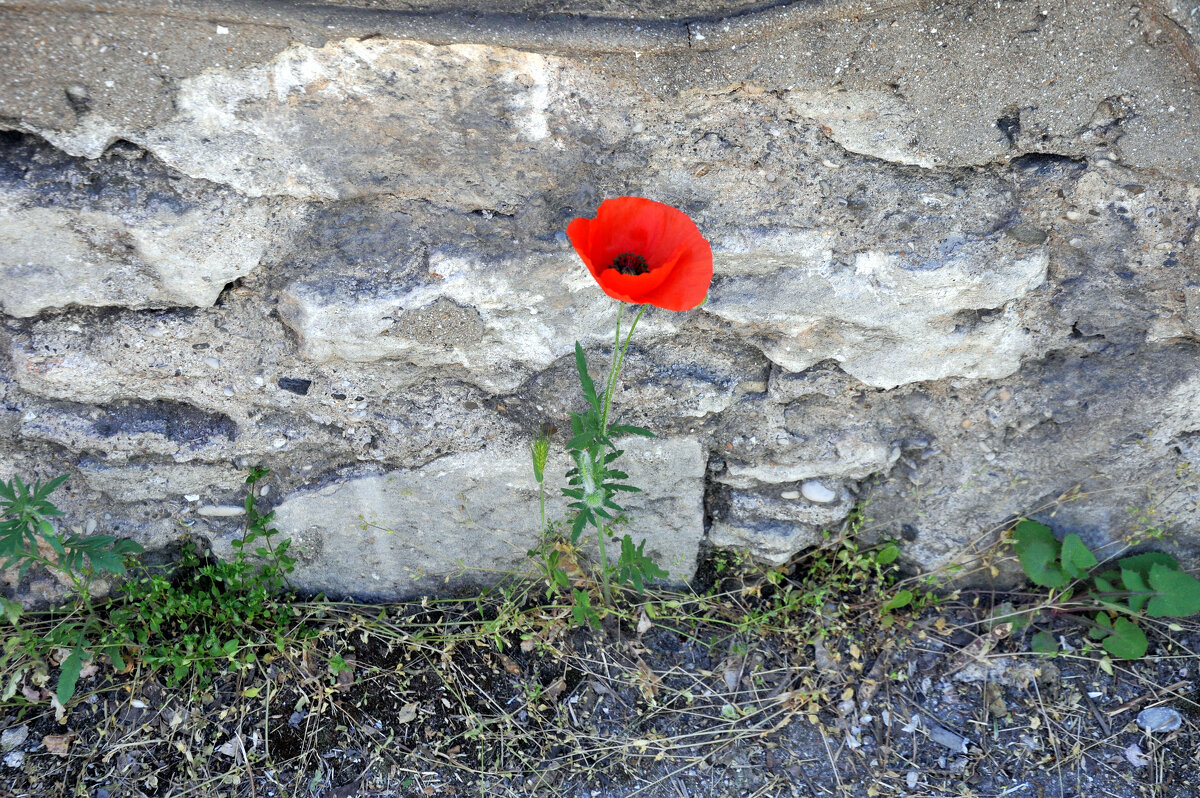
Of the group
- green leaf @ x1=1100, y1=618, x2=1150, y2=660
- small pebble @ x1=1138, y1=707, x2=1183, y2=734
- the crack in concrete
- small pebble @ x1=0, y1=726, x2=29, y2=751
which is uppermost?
the crack in concrete

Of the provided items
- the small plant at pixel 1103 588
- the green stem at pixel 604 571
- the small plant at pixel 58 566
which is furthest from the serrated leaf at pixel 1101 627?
the small plant at pixel 58 566

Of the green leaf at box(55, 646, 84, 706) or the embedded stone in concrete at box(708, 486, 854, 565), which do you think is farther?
the embedded stone in concrete at box(708, 486, 854, 565)

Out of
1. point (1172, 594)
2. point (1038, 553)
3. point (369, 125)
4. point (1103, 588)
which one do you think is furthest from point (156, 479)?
point (1172, 594)

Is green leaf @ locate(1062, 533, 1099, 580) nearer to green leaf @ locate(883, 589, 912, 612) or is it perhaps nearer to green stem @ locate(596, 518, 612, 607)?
green leaf @ locate(883, 589, 912, 612)

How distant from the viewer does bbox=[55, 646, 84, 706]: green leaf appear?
1882mm

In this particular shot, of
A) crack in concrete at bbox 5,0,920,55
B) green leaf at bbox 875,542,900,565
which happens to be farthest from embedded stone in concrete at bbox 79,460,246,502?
green leaf at bbox 875,542,900,565

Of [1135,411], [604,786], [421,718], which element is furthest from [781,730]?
[1135,411]

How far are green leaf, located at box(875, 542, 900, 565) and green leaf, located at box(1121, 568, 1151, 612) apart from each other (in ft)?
1.81

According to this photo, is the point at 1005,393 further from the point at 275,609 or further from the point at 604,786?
the point at 275,609

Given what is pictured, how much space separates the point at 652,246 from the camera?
153 cm

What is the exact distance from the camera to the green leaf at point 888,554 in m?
2.27

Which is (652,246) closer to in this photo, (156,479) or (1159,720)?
(156,479)

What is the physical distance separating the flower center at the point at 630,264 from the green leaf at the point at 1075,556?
1423 millimetres

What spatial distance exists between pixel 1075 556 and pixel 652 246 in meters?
1.45
